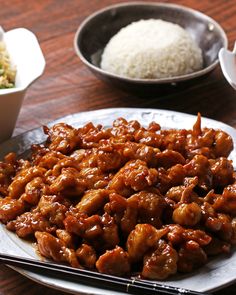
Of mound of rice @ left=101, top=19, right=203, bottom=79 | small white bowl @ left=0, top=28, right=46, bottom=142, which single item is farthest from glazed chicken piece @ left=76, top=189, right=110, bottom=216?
mound of rice @ left=101, top=19, right=203, bottom=79

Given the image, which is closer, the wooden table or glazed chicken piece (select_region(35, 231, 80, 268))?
glazed chicken piece (select_region(35, 231, 80, 268))

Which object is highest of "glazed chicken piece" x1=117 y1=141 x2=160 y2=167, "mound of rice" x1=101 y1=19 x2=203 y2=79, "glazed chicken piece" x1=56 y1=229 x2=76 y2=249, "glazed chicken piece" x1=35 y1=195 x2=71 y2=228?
"glazed chicken piece" x1=117 y1=141 x2=160 y2=167

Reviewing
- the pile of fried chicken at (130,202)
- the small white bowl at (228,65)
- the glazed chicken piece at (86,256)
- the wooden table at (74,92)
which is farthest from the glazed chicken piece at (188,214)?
the wooden table at (74,92)

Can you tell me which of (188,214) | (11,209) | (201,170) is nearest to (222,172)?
(201,170)

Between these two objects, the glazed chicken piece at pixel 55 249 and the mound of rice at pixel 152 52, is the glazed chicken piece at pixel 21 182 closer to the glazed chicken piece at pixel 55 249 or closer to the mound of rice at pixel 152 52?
the glazed chicken piece at pixel 55 249

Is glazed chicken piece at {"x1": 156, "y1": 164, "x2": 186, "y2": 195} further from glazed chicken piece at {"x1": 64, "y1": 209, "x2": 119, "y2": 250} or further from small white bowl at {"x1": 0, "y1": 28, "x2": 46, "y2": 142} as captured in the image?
small white bowl at {"x1": 0, "y1": 28, "x2": 46, "y2": 142}

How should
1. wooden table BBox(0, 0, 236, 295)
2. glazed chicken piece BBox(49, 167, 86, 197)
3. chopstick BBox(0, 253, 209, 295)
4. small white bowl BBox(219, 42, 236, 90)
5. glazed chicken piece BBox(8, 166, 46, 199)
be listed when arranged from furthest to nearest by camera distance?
1. wooden table BBox(0, 0, 236, 295)
2. small white bowl BBox(219, 42, 236, 90)
3. glazed chicken piece BBox(8, 166, 46, 199)
4. glazed chicken piece BBox(49, 167, 86, 197)
5. chopstick BBox(0, 253, 209, 295)

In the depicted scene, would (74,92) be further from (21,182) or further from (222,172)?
(222,172)
